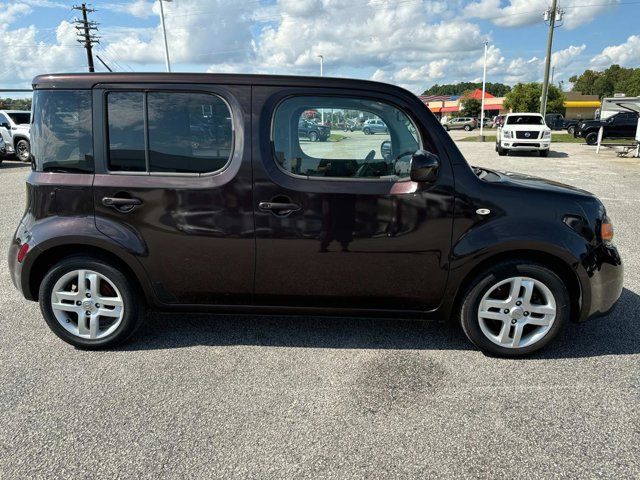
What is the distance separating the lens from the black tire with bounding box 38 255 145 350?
10.6ft

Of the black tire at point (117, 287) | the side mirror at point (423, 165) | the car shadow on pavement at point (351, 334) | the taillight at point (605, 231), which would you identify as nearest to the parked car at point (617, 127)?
the car shadow on pavement at point (351, 334)

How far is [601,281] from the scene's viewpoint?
3.12 m

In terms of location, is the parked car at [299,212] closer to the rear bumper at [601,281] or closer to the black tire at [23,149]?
the rear bumper at [601,281]

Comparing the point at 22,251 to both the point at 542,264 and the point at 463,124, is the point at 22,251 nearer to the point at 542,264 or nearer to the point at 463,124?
the point at 542,264

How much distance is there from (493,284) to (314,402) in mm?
1427

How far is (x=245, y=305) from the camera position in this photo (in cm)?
330

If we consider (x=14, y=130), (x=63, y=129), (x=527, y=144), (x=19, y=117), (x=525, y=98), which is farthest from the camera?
(x=525, y=98)

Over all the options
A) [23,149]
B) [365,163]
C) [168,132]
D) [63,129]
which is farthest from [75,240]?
[23,149]

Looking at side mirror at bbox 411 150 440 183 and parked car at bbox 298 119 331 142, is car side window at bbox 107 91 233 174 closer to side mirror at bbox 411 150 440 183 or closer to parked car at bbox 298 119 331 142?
parked car at bbox 298 119 331 142

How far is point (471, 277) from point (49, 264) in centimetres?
302

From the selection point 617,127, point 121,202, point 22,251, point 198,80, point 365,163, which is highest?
point 617,127

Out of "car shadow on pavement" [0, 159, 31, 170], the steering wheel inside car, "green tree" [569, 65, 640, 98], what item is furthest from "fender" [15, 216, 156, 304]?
"green tree" [569, 65, 640, 98]

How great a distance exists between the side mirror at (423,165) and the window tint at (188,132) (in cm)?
120

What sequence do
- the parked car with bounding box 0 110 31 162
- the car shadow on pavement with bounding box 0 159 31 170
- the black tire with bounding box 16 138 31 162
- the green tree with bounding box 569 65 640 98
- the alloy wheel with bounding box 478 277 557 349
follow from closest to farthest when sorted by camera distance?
the alloy wheel with bounding box 478 277 557 349
the car shadow on pavement with bounding box 0 159 31 170
the parked car with bounding box 0 110 31 162
the black tire with bounding box 16 138 31 162
the green tree with bounding box 569 65 640 98
